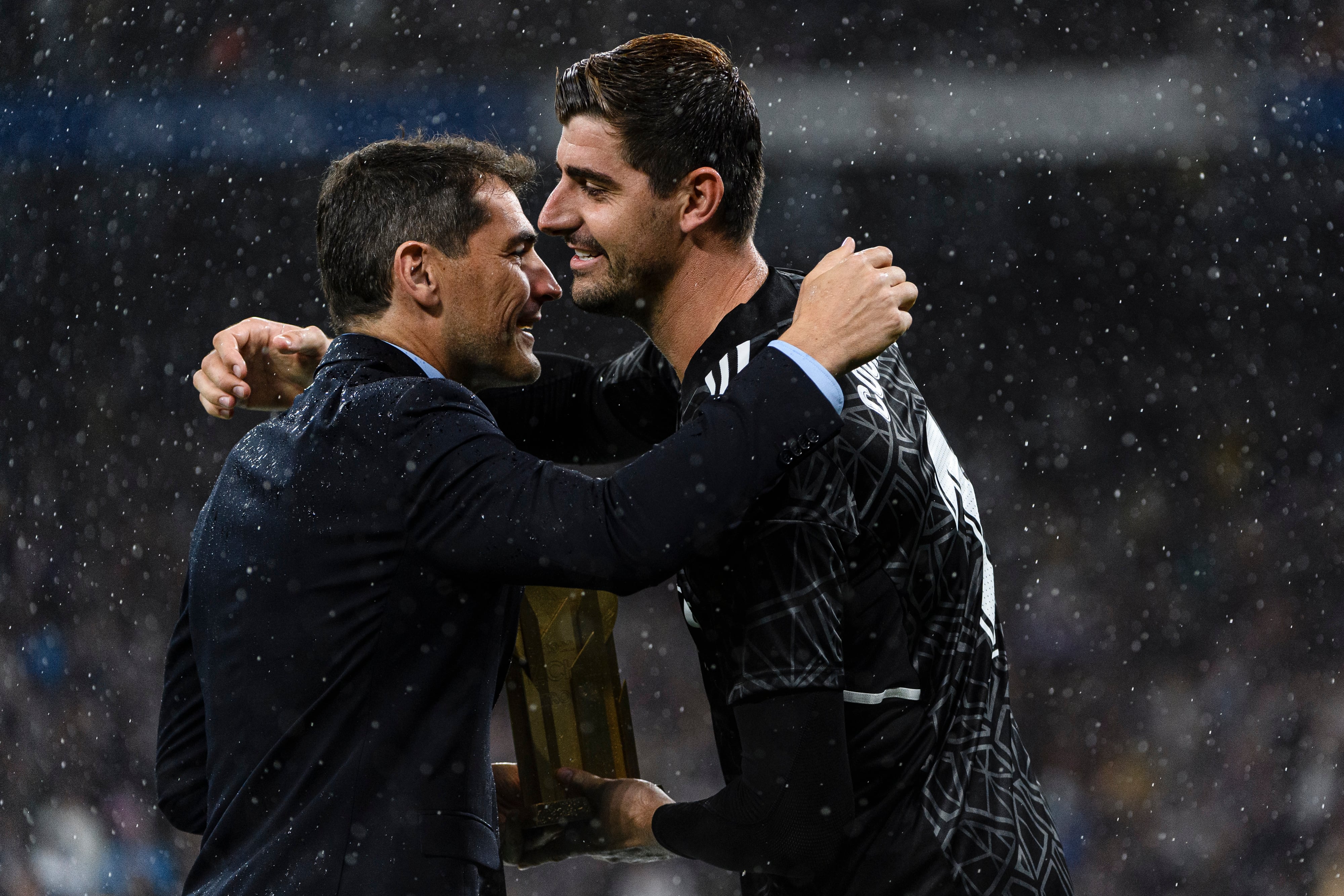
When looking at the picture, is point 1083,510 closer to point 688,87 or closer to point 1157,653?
point 1157,653

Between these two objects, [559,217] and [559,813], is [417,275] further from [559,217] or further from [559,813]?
[559,813]

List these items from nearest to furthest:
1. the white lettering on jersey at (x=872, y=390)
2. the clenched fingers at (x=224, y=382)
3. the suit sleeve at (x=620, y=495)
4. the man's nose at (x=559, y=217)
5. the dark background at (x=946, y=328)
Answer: the suit sleeve at (x=620, y=495) < the white lettering on jersey at (x=872, y=390) < the man's nose at (x=559, y=217) < the clenched fingers at (x=224, y=382) < the dark background at (x=946, y=328)

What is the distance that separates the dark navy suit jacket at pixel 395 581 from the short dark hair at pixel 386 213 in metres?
Result: 0.13

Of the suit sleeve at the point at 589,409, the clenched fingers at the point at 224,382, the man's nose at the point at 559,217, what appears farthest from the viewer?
the suit sleeve at the point at 589,409

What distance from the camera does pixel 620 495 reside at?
99cm

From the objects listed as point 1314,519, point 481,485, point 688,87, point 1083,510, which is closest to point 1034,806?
point 481,485

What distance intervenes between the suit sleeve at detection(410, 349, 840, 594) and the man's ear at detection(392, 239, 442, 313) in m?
0.26

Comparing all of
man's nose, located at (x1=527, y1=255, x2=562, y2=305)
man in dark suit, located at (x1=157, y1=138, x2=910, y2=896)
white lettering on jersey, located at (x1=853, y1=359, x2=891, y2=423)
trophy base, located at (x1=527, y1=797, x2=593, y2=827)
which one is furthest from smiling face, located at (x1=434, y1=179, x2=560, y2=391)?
trophy base, located at (x1=527, y1=797, x2=593, y2=827)

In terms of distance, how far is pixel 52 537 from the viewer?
3.33 meters

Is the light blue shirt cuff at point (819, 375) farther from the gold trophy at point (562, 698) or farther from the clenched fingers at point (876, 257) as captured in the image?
the gold trophy at point (562, 698)

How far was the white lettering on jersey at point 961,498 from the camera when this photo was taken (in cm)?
121

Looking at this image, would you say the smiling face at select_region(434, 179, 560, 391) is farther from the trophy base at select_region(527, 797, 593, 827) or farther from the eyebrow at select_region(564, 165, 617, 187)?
the trophy base at select_region(527, 797, 593, 827)

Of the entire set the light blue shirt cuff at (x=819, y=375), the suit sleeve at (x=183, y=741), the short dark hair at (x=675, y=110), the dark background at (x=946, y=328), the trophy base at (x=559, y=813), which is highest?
the short dark hair at (x=675, y=110)

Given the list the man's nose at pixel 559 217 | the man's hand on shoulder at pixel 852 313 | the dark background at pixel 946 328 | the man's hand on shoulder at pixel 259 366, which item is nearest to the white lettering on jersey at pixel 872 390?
the man's hand on shoulder at pixel 852 313
